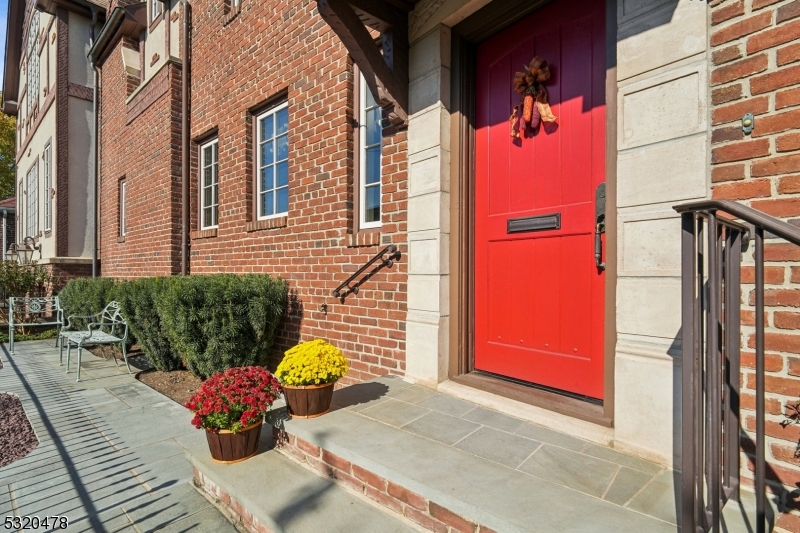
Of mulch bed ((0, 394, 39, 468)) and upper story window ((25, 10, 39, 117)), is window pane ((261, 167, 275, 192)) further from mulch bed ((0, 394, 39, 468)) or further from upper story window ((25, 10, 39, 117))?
upper story window ((25, 10, 39, 117))

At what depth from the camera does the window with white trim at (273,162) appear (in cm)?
520

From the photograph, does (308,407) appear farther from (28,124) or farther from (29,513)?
(28,124)

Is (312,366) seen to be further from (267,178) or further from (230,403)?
(267,178)

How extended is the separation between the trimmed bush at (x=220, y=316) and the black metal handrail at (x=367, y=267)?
2.94 feet

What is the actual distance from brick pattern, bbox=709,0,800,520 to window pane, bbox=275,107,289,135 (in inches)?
165

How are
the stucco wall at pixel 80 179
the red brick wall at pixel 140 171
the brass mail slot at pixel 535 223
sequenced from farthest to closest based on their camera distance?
the stucco wall at pixel 80 179
the red brick wall at pixel 140 171
the brass mail slot at pixel 535 223

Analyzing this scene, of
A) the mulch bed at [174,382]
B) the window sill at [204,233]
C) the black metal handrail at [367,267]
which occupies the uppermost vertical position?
the window sill at [204,233]

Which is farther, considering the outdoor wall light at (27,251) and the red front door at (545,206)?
the outdoor wall light at (27,251)

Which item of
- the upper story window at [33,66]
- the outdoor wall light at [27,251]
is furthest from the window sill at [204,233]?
the upper story window at [33,66]

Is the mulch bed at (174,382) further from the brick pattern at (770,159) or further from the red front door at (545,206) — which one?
the brick pattern at (770,159)

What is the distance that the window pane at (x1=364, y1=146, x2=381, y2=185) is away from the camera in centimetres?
414

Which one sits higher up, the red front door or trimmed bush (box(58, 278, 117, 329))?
the red front door

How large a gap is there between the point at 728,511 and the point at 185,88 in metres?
7.50

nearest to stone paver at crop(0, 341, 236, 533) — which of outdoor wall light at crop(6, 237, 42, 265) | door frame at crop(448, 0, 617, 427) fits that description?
door frame at crop(448, 0, 617, 427)
